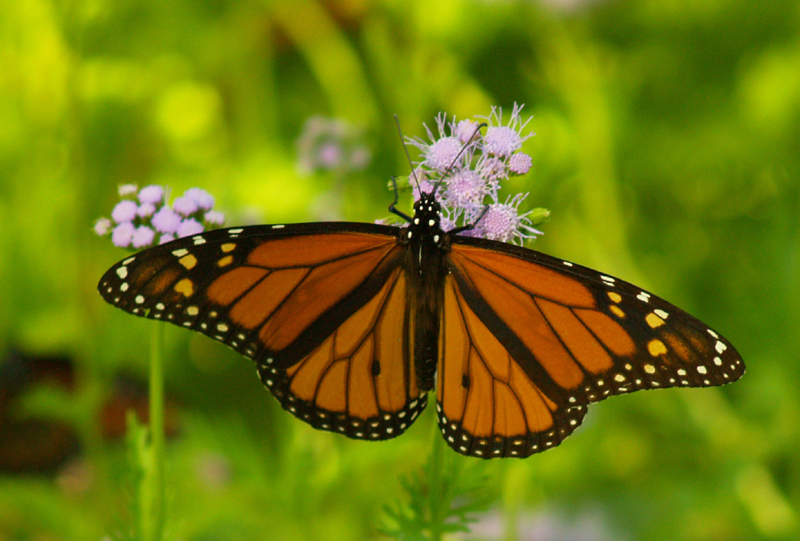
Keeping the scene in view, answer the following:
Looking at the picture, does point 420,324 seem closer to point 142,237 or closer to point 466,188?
point 466,188

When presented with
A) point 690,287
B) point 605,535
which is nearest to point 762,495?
point 605,535

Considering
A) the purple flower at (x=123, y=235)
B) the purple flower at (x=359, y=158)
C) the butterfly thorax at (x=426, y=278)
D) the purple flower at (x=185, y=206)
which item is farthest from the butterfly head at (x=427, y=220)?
the purple flower at (x=359, y=158)

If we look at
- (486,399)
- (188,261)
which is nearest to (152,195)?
(188,261)

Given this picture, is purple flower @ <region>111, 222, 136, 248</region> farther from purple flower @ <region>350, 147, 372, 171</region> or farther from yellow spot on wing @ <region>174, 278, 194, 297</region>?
purple flower @ <region>350, 147, 372, 171</region>

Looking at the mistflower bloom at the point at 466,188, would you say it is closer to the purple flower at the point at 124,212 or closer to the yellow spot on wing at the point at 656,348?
the yellow spot on wing at the point at 656,348

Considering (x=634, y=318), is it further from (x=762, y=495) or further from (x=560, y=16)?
(x=560, y=16)

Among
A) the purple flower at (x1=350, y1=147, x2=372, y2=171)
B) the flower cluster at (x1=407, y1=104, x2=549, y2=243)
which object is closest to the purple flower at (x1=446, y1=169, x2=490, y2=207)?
the flower cluster at (x1=407, y1=104, x2=549, y2=243)
